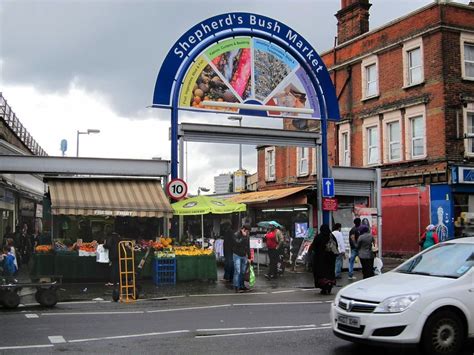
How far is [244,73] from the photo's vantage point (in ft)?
63.5

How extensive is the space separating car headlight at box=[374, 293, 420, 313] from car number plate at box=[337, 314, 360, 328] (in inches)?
12.3

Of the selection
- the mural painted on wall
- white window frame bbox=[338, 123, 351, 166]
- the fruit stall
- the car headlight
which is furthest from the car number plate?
white window frame bbox=[338, 123, 351, 166]

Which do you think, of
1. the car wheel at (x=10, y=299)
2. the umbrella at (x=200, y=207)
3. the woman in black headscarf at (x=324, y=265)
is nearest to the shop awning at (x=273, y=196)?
the umbrella at (x=200, y=207)

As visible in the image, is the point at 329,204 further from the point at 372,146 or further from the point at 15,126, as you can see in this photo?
the point at 15,126

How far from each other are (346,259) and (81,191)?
31.1 ft

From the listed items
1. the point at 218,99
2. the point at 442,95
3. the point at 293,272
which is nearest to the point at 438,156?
the point at 442,95

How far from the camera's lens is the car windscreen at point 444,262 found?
25.2ft

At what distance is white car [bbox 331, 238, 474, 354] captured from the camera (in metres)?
6.97

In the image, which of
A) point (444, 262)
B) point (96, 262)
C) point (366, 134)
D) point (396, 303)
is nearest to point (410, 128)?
point (366, 134)

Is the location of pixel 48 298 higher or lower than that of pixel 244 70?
lower

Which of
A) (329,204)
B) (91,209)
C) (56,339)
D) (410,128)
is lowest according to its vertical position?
(56,339)

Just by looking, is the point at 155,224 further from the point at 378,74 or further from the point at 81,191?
the point at 378,74

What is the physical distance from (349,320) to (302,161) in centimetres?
2672

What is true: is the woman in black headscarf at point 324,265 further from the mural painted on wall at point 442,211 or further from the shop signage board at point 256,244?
the mural painted on wall at point 442,211
